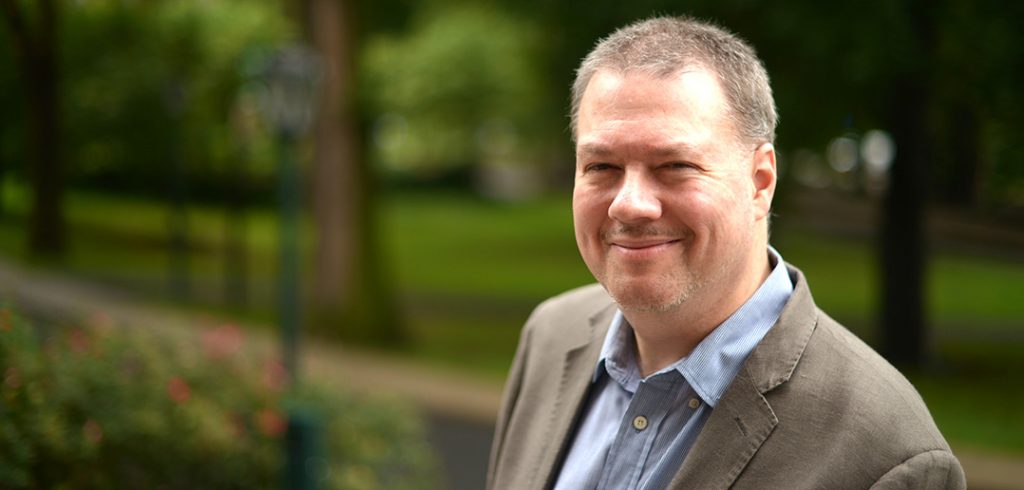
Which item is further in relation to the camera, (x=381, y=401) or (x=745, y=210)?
(x=381, y=401)

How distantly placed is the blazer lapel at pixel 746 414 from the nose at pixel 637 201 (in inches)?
→ 11.1

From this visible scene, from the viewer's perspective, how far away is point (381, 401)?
5742 mm

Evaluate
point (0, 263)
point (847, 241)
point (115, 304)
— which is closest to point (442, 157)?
point (847, 241)

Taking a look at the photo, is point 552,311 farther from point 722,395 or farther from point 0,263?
point 0,263

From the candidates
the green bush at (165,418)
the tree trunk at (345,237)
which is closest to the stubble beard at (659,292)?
the green bush at (165,418)

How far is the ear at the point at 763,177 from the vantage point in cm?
182

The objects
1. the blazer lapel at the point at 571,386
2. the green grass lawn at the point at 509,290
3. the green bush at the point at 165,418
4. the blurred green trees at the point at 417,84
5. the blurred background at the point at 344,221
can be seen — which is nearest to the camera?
the blazer lapel at the point at 571,386

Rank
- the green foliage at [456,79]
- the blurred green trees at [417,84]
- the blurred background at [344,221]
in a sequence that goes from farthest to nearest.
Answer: the green foliage at [456,79]
the blurred green trees at [417,84]
the blurred background at [344,221]

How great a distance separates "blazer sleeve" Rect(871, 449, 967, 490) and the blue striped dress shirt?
0.31 metres

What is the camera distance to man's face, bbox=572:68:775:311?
1714 mm

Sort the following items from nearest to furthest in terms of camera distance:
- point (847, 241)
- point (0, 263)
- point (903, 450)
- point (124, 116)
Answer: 1. point (903, 450)
2. point (0, 263)
3. point (124, 116)
4. point (847, 241)

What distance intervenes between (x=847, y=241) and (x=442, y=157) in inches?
1209

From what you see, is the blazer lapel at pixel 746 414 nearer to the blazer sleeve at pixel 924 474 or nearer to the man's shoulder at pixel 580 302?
the blazer sleeve at pixel 924 474

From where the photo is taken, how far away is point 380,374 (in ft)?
45.3
